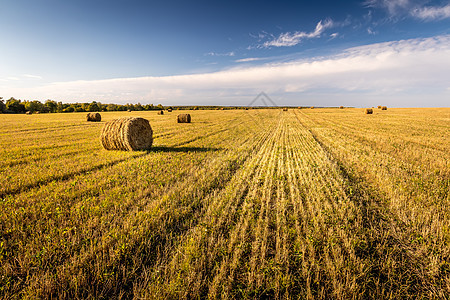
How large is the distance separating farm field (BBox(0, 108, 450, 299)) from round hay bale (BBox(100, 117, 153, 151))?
3438 mm

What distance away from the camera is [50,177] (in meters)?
6.71

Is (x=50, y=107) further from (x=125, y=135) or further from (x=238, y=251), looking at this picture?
(x=238, y=251)

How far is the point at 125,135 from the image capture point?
432 inches

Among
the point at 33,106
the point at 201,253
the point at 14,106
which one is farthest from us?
the point at 33,106

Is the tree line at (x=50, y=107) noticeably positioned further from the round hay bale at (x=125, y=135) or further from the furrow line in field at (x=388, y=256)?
the furrow line in field at (x=388, y=256)

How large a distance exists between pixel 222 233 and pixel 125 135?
9256 mm

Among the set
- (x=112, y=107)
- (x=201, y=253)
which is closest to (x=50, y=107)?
(x=112, y=107)

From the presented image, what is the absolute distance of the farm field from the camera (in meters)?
2.80

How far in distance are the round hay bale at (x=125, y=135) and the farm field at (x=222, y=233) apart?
11.3 ft

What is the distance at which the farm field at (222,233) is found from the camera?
9.20ft

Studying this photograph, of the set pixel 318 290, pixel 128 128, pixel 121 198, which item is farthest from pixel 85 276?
pixel 128 128

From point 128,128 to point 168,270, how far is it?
9.70 m

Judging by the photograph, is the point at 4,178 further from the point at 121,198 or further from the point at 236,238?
the point at 236,238

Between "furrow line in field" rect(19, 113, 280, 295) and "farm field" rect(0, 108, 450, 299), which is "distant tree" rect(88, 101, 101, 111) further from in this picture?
"furrow line in field" rect(19, 113, 280, 295)
